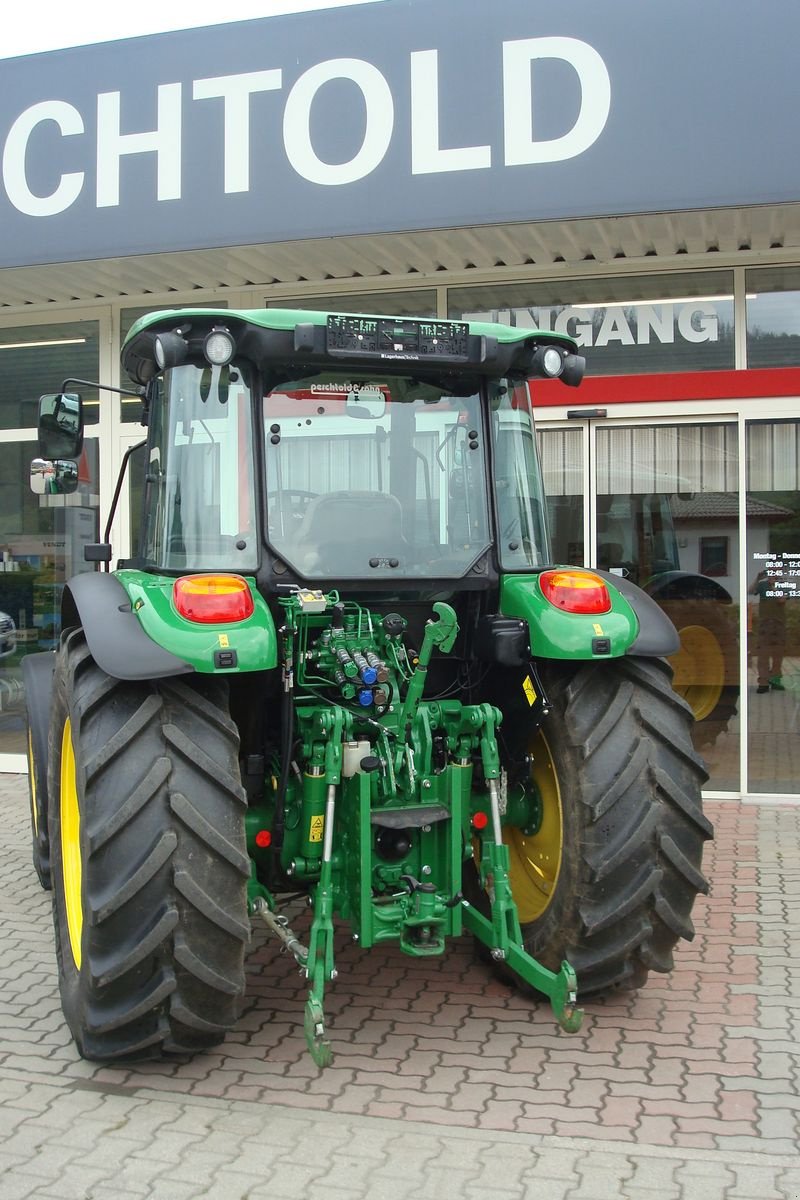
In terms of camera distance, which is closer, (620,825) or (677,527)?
(620,825)

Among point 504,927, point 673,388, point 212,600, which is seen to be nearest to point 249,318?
point 212,600

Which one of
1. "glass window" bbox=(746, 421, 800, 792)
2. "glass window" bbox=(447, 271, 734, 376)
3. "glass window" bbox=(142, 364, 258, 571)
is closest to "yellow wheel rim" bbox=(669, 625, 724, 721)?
"glass window" bbox=(746, 421, 800, 792)

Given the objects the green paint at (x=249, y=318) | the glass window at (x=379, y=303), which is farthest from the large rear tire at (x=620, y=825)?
the glass window at (x=379, y=303)

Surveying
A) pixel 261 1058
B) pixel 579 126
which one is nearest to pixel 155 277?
pixel 579 126

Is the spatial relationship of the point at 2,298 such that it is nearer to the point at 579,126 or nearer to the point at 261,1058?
the point at 579,126

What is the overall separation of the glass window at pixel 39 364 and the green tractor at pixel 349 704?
16.6 feet

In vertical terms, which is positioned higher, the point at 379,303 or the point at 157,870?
the point at 379,303

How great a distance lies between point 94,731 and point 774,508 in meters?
5.60

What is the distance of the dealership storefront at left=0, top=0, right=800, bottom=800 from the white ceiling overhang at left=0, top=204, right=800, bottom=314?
1.1 inches

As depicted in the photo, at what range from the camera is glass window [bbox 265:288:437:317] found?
8.38 meters

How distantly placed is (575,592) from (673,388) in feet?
13.5

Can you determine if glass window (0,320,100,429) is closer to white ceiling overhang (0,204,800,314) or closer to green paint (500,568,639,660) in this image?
white ceiling overhang (0,204,800,314)

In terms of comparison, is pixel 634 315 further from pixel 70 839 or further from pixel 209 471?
pixel 70 839

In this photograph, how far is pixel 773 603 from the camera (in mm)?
7824
